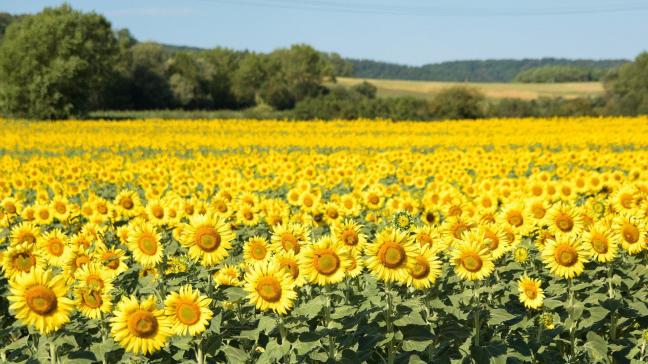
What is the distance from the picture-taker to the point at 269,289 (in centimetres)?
367

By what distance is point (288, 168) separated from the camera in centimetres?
1400

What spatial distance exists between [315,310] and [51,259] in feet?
8.61

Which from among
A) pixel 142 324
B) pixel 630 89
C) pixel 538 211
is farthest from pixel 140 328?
pixel 630 89

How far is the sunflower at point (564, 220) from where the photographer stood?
5.48 metres

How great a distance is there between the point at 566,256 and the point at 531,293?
44 centimetres

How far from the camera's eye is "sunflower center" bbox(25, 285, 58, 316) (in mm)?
3326

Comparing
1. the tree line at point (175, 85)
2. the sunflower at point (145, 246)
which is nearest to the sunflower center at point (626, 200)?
the sunflower at point (145, 246)

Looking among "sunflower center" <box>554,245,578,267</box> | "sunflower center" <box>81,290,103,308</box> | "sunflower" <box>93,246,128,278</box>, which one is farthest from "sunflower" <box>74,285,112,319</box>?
"sunflower center" <box>554,245,578,267</box>

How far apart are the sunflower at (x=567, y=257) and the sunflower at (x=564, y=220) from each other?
25.4 inches

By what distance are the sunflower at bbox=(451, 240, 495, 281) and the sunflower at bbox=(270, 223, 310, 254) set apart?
1.09 meters

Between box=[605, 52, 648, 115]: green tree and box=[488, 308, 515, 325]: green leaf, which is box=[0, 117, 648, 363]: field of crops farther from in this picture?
box=[605, 52, 648, 115]: green tree

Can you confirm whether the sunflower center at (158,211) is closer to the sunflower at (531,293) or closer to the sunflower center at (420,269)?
the sunflower center at (420,269)

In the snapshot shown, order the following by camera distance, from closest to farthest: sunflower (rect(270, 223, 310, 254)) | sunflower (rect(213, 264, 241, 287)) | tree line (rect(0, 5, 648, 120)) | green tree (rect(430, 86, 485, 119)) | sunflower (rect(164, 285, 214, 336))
Answer: sunflower (rect(164, 285, 214, 336)) < sunflower (rect(270, 223, 310, 254)) < sunflower (rect(213, 264, 241, 287)) < green tree (rect(430, 86, 485, 119)) < tree line (rect(0, 5, 648, 120))

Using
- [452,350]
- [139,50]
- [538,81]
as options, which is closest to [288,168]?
[452,350]
